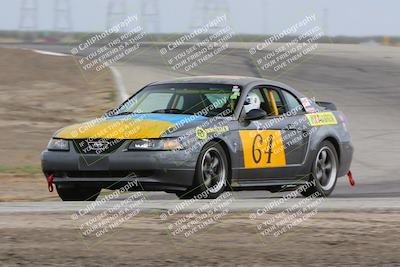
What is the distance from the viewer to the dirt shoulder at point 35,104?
16797 mm

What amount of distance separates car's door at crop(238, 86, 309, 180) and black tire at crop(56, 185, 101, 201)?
1.69m

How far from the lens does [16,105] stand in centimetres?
2462

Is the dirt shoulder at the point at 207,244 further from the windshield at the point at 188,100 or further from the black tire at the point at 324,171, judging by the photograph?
the black tire at the point at 324,171

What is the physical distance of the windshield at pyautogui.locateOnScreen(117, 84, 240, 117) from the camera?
12133mm

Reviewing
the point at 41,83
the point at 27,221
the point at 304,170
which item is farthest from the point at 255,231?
the point at 41,83

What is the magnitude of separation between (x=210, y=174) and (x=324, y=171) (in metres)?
2.14

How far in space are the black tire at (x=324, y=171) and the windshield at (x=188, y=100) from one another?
146 centimetres

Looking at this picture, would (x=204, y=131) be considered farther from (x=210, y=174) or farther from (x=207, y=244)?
(x=207, y=244)

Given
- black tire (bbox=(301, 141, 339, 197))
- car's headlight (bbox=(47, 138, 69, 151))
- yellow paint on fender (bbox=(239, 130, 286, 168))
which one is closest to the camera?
car's headlight (bbox=(47, 138, 69, 151))

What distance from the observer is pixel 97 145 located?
37.3ft

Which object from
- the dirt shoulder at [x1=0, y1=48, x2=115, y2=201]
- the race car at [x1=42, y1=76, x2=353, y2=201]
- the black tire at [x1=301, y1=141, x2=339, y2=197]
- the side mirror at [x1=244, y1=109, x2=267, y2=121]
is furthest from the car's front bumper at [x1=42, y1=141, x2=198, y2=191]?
the black tire at [x1=301, y1=141, x2=339, y2=197]

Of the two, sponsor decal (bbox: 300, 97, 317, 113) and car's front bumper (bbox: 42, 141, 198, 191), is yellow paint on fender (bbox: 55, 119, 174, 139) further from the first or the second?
sponsor decal (bbox: 300, 97, 317, 113)

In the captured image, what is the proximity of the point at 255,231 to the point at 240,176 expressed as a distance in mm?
3304

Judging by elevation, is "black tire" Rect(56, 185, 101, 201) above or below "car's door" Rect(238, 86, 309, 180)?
below
